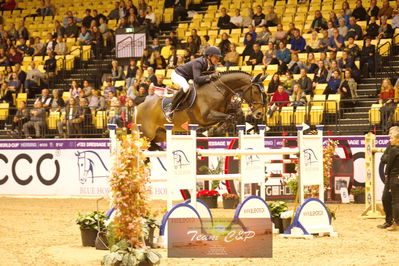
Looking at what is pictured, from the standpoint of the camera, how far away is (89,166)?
19094mm

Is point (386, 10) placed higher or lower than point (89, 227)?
higher

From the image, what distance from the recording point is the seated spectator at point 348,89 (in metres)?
18.8

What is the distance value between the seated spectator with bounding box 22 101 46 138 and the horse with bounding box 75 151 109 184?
74.5 inches

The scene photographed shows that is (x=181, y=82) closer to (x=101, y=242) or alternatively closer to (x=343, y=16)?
(x=101, y=242)

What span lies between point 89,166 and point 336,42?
23.4 ft

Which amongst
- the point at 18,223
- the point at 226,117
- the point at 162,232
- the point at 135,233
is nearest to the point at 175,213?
the point at 162,232

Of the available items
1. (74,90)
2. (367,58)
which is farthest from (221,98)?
(74,90)

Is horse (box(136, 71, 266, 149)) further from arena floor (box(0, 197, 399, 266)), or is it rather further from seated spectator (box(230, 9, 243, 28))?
seated spectator (box(230, 9, 243, 28))

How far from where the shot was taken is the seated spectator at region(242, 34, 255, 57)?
71.6 ft

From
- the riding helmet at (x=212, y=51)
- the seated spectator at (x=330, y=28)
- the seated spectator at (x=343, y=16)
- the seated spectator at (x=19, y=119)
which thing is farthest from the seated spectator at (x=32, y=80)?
the riding helmet at (x=212, y=51)

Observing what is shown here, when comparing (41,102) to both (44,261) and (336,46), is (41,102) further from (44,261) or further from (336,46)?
(44,261)

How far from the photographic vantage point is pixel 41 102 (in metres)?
21.9

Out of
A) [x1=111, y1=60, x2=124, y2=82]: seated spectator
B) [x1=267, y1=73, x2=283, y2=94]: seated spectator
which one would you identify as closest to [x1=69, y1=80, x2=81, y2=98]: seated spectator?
[x1=111, y1=60, x2=124, y2=82]: seated spectator

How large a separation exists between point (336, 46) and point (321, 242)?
435 inches
